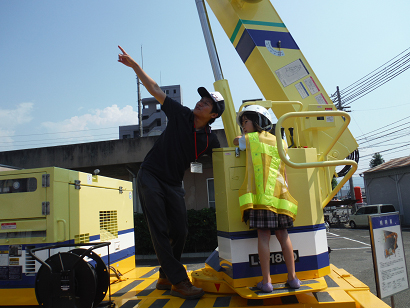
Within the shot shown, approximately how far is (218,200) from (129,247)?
211 cm

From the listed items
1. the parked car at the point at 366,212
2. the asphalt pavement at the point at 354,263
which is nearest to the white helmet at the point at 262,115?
the asphalt pavement at the point at 354,263

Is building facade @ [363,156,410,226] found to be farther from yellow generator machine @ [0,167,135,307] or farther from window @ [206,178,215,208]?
yellow generator machine @ [0,167,135,307]

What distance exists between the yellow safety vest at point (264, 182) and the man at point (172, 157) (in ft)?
1.68

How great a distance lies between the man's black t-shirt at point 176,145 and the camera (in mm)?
2668

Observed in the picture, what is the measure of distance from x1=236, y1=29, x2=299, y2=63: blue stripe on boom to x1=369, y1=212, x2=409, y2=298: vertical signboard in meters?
2.19

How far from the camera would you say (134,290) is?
2910mm

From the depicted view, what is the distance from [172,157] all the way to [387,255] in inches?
99.3

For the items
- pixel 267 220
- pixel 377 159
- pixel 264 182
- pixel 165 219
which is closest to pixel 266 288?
pixel 267 220

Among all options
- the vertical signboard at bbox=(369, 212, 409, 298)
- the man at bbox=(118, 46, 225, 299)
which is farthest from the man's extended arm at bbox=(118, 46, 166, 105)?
the vertical signboard at bbox=(369, 212, 409, 298)

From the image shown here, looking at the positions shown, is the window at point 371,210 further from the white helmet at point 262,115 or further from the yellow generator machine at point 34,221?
the yellow generator machine at point 34,221

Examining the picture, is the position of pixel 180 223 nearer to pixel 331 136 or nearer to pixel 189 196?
pixel 331 136

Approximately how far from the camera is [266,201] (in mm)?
2201

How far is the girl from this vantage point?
2.19 meters

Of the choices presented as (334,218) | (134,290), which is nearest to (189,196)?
(134,290)
